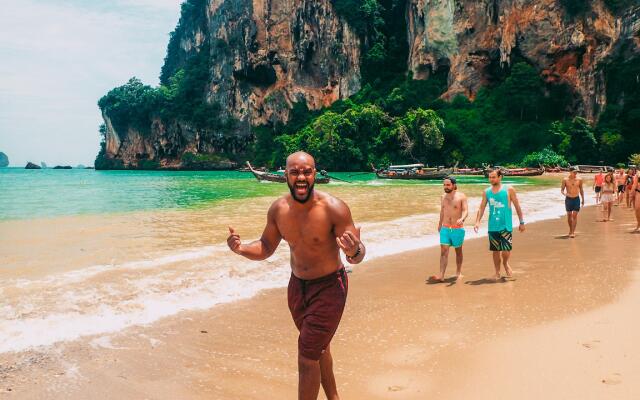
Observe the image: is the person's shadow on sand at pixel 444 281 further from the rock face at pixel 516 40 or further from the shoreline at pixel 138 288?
the rock face at pixel 516 40

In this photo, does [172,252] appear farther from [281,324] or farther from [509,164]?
[509,164]

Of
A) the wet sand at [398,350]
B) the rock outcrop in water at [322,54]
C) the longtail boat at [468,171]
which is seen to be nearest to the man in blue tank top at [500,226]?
the wet sand at [398,350]

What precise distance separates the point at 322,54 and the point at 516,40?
104 ft

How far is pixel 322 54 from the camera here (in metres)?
79.1

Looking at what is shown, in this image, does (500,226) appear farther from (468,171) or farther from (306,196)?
(468,171)

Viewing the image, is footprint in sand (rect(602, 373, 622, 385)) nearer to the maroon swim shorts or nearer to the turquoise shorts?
the maroon swim shorts

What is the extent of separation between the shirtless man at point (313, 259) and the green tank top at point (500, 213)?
14.7 ft

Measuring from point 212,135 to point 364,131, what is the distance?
36836mm

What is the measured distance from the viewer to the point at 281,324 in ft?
16.7

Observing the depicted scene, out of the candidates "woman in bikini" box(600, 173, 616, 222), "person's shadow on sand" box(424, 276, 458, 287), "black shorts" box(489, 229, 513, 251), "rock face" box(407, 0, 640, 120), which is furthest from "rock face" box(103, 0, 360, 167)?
"person's shadow on sand" box(424, 276, 458, 287)

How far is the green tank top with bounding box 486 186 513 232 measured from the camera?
274 inches

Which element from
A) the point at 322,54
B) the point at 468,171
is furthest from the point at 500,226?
the point at 322,54

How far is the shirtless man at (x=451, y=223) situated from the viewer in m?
6.84

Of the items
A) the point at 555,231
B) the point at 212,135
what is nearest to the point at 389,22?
the point at 212,135
